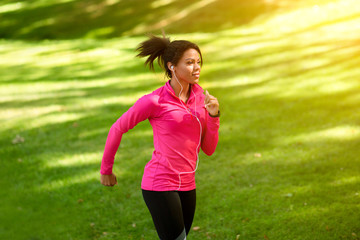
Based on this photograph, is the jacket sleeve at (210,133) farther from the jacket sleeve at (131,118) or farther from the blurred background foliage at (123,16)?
the blurred background foliage at (123,16)

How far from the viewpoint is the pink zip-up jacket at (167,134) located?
12.9ft

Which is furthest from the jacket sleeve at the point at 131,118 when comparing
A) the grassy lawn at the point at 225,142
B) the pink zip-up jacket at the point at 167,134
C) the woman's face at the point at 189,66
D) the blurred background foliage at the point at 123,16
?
the blurred background foliage at the point at 123,16

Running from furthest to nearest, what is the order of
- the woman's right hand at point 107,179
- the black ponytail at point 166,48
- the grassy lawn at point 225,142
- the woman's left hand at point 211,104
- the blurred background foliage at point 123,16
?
1. the blurred background foliage at point 123,16
2. the grassy lawn at point 225,142
3. the woman's right hand at point 107,179
4. the black ponytail at point 166,48
5. the woman's left hand at point 211,104

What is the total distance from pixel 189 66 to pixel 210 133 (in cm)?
62

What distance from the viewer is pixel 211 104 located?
12.8 feet

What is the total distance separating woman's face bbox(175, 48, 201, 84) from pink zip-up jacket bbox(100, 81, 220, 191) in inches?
7.0

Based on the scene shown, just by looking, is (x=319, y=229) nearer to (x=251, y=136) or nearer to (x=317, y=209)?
(x=317, y=209)

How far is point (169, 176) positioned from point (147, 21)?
2126cm

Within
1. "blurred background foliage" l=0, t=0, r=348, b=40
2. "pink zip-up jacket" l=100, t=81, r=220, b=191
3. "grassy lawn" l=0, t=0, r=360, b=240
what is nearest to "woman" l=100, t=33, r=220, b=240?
"pink zip-up jacket" l=100, t=81, r=220, b=191

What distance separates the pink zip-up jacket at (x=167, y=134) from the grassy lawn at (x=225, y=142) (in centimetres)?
143

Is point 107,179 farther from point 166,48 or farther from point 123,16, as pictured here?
point 123,16

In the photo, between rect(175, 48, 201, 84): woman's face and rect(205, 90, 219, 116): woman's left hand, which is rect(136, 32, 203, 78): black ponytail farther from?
rect(205, 90, 219, 116): woman's left hand

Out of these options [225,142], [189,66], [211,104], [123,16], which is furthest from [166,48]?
[123,16]

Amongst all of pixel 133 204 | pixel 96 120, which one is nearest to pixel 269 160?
pixel 133 204
